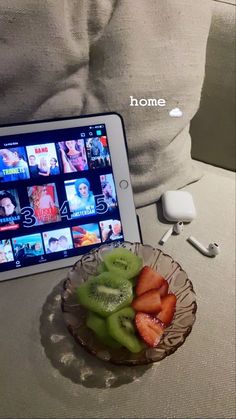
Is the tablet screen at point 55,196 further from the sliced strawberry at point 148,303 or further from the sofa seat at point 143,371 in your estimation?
the sliced strawberry at point 148,303

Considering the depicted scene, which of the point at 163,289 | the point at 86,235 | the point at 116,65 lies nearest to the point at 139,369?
the point at 163,289

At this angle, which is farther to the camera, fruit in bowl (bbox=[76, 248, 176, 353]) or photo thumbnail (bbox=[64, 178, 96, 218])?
photo thumbnail (bbox=[64, 178, 96, 218])

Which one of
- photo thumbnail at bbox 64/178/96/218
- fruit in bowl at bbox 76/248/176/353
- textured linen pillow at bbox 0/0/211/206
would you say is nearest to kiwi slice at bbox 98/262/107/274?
fruit in bowl at bbox 76/248/176/353

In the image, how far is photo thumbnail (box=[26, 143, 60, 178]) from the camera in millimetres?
761

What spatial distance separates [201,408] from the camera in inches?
25.6

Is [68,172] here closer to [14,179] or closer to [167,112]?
[14,179]

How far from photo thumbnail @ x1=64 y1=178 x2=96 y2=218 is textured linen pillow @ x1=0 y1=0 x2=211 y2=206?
0.12 m

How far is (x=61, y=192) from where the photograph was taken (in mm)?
780

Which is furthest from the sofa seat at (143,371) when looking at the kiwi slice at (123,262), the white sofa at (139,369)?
the kiwi slice at (123,262)

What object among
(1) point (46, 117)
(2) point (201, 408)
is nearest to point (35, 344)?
(2) point (201, 408)

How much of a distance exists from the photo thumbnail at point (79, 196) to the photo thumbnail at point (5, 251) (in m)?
0.11

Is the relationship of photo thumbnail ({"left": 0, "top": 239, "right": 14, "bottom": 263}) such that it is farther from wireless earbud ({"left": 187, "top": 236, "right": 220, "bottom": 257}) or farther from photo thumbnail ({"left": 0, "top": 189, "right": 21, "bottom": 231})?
wireless earbud ({"left": 187, "top": 236, "right": 220, "bottom": 257})

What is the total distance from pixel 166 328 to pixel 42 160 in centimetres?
32

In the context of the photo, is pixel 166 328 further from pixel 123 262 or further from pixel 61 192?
pixel 61 192
